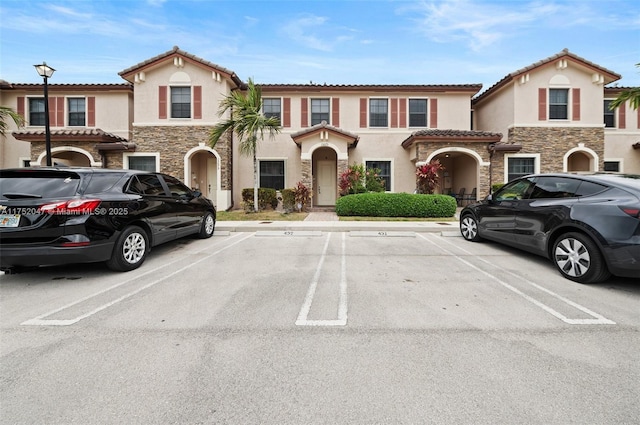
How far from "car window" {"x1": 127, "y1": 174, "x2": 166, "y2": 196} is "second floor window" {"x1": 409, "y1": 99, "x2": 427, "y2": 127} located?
1327cm

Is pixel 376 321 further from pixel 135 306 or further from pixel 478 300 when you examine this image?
pixel 135 306

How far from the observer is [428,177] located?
1328 centimetres

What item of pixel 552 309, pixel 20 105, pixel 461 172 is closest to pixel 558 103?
pixel 461 172

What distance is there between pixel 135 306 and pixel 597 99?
67.0 feet

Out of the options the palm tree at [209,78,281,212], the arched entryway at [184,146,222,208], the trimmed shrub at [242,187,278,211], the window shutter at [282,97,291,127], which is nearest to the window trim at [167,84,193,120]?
the arched entryway at [184,146,222,208]

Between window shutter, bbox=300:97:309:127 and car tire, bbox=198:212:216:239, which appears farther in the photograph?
window shutter, bbox=300:97:309:127

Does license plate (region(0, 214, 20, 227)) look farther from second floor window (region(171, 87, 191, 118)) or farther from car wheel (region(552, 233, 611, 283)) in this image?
second floor window (region(171, 87, 191, 118))

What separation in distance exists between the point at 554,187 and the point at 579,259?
55.1 inches

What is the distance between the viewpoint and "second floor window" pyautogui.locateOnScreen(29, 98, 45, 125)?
15562 mm

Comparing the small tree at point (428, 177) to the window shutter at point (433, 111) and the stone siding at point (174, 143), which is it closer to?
the window shutter at point (433, 111)

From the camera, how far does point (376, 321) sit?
324 cm

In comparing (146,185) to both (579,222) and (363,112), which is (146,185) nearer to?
(579,222)

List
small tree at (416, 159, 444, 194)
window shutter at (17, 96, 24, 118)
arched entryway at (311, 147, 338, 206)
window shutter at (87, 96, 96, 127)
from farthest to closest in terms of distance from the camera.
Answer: arched entryway at (311, 147, 338, 206) < window shutter at (87, 96, 96, 127) < window shutter at (17, 96, 24, 118) < small tree at (416, 159, 444, 194)

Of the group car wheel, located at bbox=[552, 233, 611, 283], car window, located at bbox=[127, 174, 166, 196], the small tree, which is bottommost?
car wheel, located at bbox=[552, 233, 611, 283]
